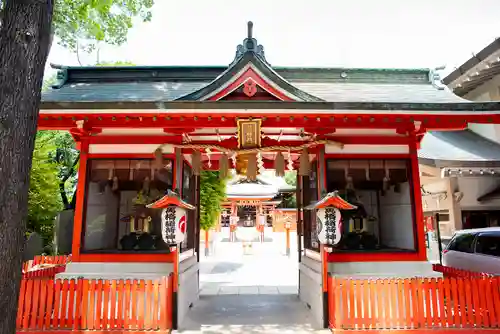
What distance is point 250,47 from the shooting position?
6.89 meters

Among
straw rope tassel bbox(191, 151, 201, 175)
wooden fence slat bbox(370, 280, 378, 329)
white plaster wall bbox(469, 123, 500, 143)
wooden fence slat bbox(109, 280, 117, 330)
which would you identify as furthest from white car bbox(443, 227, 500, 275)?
wooden fence slat bbox(109, 280, 117, 330)

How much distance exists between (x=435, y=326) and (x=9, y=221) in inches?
252

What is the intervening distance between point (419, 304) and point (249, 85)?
5.12 metres

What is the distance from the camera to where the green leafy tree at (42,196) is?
13578 mm

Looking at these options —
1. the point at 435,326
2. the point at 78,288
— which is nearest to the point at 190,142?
the point at 78,288

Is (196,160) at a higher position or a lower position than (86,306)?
higher

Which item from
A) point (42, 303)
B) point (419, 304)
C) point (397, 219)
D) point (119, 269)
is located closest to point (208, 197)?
point (119, 269)

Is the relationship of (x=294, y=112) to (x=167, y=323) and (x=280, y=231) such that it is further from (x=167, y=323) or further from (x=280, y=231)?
(x=280, y=231)

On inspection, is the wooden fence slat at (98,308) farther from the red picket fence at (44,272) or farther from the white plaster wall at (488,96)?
the white plaster wall at (488,96)

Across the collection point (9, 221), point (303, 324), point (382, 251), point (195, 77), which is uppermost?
point (195, 77)

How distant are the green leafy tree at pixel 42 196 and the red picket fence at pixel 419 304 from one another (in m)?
13.0

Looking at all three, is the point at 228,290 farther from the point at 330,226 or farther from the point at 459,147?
the point at 459,147

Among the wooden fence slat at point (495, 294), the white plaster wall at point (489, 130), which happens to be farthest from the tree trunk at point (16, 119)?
the white plaster wall at point (489, 130)

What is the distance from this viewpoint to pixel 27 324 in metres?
5.49
